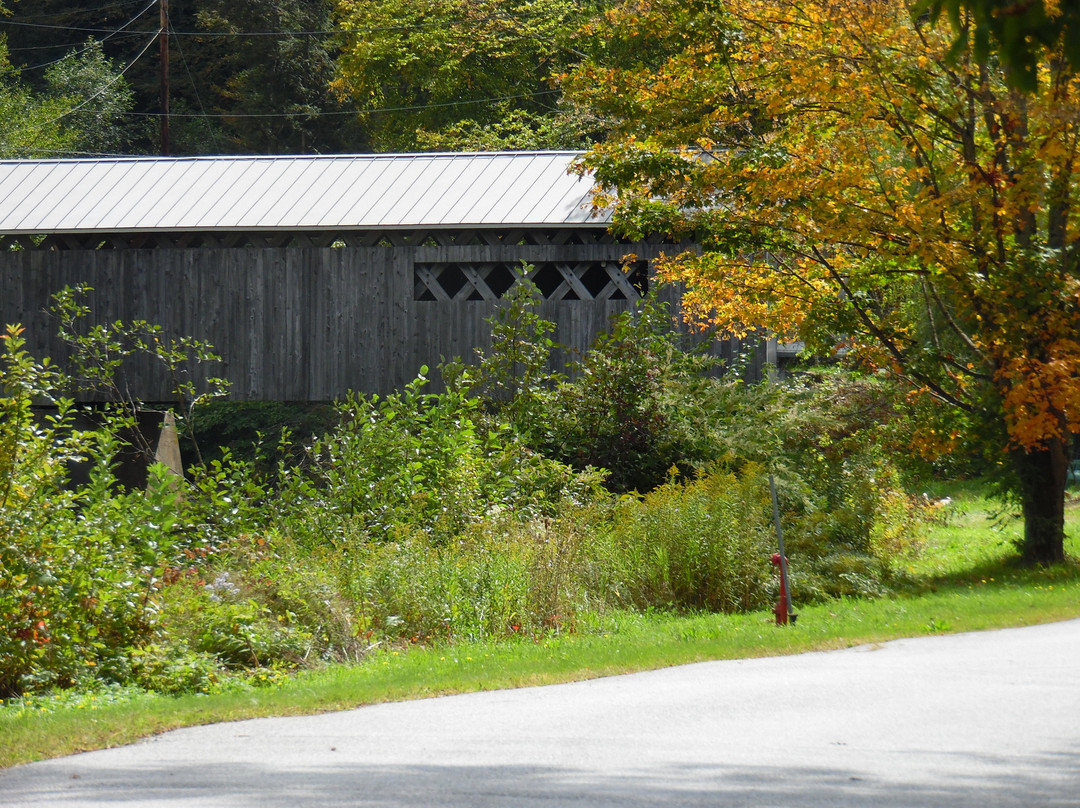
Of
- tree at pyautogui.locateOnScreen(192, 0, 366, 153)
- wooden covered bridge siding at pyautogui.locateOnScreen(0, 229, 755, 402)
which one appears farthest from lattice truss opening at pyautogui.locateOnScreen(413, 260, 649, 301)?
tree at pyautogui.locateOnScreen(192, 0, 366, 153)

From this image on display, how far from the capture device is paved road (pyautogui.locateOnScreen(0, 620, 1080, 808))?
4469 millimetres

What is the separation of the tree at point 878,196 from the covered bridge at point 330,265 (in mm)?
4296

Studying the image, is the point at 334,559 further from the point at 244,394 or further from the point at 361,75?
the point at 361,75

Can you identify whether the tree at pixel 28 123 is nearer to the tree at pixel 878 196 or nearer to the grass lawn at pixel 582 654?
the tree at pixel 878 196

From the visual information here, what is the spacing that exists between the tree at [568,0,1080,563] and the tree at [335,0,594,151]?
1779 cm

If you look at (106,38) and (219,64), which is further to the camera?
(106,38)

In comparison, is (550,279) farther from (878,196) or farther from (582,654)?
(582,654)

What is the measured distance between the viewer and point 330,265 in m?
17.5

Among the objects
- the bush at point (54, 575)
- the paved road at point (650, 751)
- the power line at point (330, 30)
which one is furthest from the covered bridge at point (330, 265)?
the power line at point (330, 30)

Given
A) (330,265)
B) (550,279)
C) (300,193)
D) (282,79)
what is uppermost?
(282,79)

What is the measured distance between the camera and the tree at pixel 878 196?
1062cm

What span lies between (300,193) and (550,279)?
3.99 metres

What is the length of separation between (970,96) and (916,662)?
6.11 metres

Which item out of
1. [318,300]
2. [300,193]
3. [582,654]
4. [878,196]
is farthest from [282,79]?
[582,654]
